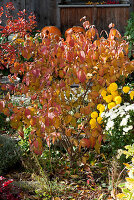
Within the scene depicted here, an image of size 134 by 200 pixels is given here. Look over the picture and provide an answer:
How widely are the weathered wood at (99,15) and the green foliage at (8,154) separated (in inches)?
211

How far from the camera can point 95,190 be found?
2744 millimetres

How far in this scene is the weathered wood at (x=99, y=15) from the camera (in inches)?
305

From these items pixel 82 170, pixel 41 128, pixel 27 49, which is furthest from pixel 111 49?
pixel 82 170

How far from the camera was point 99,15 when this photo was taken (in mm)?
7793

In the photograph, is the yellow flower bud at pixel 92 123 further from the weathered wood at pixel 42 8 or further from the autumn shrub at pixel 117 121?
the weathered wood at pixel 42 8

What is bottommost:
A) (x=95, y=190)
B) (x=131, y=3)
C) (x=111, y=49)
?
(x=95, y=190)

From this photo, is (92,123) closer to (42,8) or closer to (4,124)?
(4,124)

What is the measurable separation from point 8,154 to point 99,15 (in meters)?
5.69

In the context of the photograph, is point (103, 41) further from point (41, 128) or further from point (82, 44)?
point (41, 128)

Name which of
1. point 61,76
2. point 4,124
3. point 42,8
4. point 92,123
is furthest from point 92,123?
point 42,8

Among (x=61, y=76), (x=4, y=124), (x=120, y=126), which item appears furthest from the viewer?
(x=4, y=124)

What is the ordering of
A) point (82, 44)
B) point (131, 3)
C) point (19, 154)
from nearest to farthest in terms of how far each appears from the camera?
point (82, 44) → point (19, 154) → point (131, 3)

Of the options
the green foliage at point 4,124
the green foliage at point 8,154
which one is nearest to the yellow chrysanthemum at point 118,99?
the green foliage at point 8,154

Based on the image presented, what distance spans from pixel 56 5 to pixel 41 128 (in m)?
6.09
